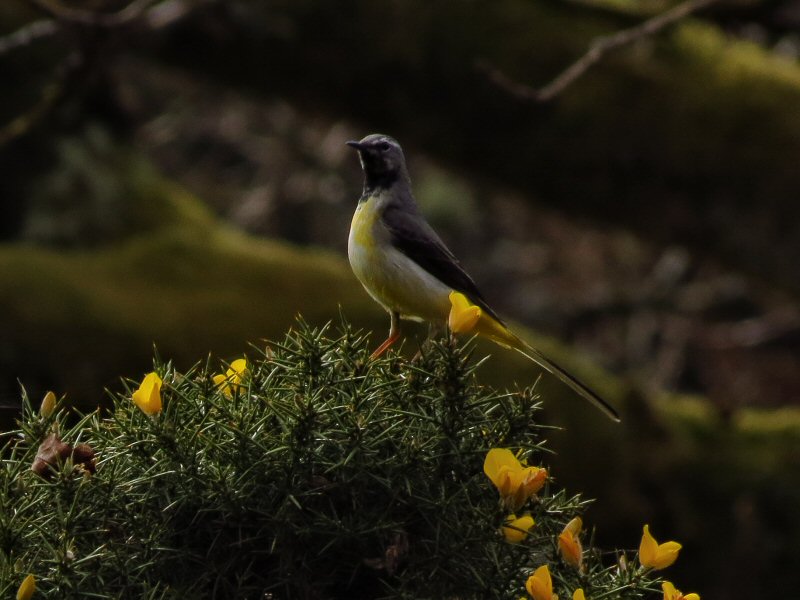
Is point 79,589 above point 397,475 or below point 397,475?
below

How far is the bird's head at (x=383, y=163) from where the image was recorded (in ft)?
12.5

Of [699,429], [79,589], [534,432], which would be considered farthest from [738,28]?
[79,589]

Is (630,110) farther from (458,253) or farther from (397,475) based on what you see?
(458,253)

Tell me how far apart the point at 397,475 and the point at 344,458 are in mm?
97

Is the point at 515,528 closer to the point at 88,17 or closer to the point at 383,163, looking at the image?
the point at 383,163

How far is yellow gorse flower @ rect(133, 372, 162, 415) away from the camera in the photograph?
198 centimetres

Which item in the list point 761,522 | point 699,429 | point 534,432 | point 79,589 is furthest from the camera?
point 699,429

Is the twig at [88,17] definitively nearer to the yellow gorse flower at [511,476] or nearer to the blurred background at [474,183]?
the blurred background at [474,183]

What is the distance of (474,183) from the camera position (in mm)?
6582

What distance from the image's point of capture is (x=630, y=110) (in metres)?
6.17

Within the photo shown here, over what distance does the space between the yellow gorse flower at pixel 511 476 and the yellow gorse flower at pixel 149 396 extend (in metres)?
0.56

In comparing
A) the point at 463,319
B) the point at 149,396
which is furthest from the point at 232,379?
the point at 463,319

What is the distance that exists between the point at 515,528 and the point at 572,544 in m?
0.10

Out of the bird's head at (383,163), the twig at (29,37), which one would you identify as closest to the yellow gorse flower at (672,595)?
the bird's head at (383,163)
